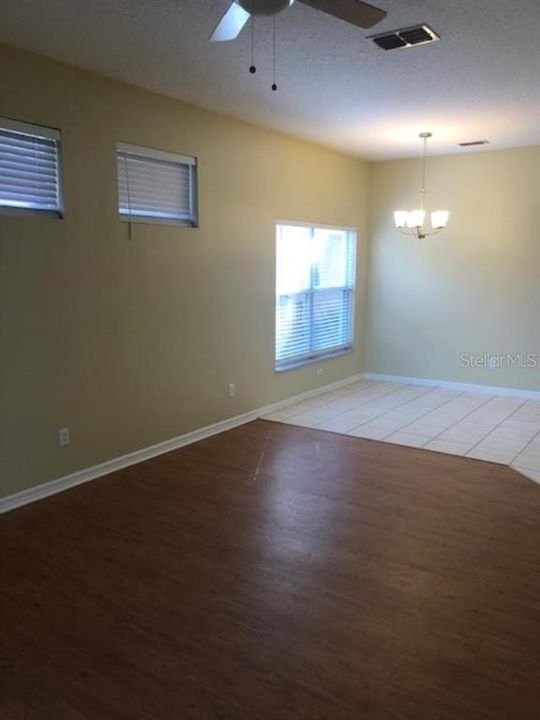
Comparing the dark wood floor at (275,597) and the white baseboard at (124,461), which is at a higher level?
the white baseboard at (124,461)

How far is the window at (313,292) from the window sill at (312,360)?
0.01 meters

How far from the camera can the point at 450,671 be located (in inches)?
80.7

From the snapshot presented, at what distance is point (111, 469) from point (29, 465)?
2.13 feet

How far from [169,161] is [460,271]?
3.71 meters

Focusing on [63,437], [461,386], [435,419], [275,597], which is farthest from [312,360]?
[275,597]

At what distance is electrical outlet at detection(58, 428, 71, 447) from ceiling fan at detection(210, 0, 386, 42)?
2532mm

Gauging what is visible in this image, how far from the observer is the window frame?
394cm

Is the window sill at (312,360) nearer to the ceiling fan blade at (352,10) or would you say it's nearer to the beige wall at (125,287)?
the beige wall at (125,287)

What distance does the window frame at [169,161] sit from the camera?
3936mm

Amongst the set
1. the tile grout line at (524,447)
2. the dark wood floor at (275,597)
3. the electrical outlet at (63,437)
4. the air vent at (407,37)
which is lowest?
the dark wood floor at (275,597)

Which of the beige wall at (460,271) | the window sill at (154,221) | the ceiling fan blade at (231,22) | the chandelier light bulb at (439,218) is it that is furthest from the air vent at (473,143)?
the ceiling fan blade at (231,22)

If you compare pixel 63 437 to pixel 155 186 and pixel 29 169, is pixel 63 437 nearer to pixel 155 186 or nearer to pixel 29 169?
pixel 29 169

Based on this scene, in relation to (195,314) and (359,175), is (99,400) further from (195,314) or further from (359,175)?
(359,175)

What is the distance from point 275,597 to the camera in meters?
2.51
